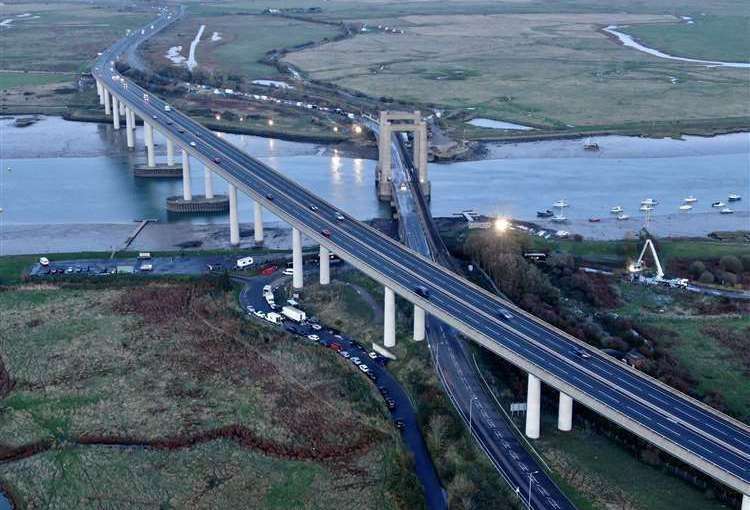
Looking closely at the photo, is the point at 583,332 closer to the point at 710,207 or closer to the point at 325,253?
the point at 325,253

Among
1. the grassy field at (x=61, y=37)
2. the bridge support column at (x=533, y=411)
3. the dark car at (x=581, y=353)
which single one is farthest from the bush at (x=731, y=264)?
the grassy field at (x=61, y=37)

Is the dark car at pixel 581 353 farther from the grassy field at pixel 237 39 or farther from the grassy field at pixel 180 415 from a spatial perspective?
the grassy field at pixel 237 39

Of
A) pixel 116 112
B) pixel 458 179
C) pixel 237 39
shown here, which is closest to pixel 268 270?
pixel 458 179

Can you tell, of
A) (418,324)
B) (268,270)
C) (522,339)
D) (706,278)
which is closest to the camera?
(522,339)

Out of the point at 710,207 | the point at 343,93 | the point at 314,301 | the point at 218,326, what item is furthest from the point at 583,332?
the point at 343,93

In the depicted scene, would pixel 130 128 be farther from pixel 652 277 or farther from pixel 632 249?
pixel 652 277
